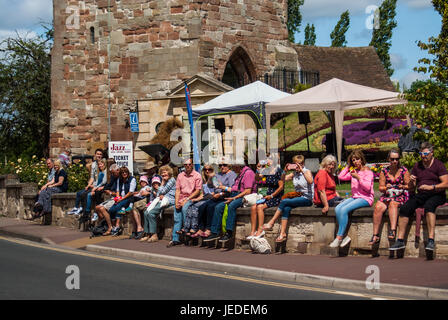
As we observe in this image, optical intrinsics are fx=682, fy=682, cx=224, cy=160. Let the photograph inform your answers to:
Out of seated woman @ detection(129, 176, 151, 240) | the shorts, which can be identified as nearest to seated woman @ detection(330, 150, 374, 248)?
seated woman @ detection(129, 176, 151, 240)

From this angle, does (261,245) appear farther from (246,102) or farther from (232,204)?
(246,102)

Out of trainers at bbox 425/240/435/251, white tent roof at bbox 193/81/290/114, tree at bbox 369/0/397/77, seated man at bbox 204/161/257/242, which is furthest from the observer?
tree at bbox 369/0/397/77

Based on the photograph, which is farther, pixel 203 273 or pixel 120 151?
pixel 120 151

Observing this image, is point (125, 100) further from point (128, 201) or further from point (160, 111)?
point (128, 201)

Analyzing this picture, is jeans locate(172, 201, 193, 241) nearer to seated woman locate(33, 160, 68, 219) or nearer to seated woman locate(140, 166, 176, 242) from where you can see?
seated woman locate(140, 166, 176, 242)

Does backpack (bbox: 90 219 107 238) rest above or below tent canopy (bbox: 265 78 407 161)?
below

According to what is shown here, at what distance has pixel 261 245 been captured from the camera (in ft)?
41.4

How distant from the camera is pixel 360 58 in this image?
2016 inches

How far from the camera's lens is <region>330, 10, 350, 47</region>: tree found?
65.9m

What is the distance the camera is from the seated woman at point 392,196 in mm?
11172

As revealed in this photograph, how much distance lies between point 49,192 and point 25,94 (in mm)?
20156

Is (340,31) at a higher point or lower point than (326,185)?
higher

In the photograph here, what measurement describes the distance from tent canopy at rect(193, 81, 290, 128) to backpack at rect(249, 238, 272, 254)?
6828mm

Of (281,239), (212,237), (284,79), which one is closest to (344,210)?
(281,239)
